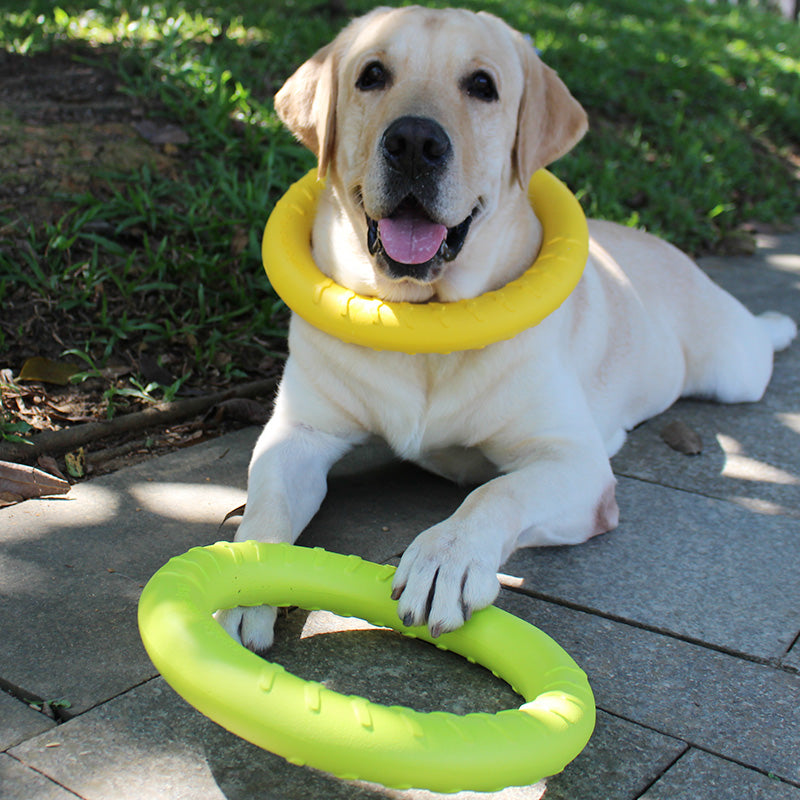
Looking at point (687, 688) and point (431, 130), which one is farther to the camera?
point (431, 130)

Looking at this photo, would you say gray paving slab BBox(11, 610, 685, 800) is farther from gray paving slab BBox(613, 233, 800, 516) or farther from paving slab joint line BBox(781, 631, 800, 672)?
gray paving slab BBox(613, 233, 800, 516)

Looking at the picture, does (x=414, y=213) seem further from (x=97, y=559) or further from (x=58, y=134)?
(x=58, y=134)

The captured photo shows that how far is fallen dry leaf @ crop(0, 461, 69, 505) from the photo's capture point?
9.25ft

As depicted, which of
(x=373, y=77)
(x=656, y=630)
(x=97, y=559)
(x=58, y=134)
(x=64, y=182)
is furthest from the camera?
(x=58, y=134)

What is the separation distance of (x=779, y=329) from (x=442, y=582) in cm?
341

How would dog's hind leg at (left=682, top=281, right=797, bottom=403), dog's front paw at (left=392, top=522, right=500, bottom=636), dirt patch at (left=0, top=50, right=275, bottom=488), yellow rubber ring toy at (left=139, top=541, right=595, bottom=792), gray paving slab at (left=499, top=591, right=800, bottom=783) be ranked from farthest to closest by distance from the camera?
dog's hind leg at (left=682, top=281, right=797, bottom=403)
dirt patch at (left=0, top=50, right=275, bottom=488)
dog's front paw at (left=392, top=522, right=500, bottom=636)
gray paving slab at (left=499, top=591, right=800, bottom=783)
yellow rubber ring toy at (left=139, top=541, right=595, bottom=792)

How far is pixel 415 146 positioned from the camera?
101 inches

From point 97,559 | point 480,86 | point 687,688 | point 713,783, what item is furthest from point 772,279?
point 97,559

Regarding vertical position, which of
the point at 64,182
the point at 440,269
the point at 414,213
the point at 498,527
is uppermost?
the point at 414,213

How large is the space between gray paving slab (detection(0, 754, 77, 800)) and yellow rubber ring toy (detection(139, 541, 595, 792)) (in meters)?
0.27

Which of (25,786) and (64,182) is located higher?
(64,182)

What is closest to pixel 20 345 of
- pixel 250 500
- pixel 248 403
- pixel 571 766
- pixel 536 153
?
pixel 248 403

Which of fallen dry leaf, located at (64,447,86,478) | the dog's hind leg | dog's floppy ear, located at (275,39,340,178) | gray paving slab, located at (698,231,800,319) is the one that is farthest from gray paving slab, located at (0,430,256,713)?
gray paving slab, located at (698,231,800,319)

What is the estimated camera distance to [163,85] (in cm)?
537
